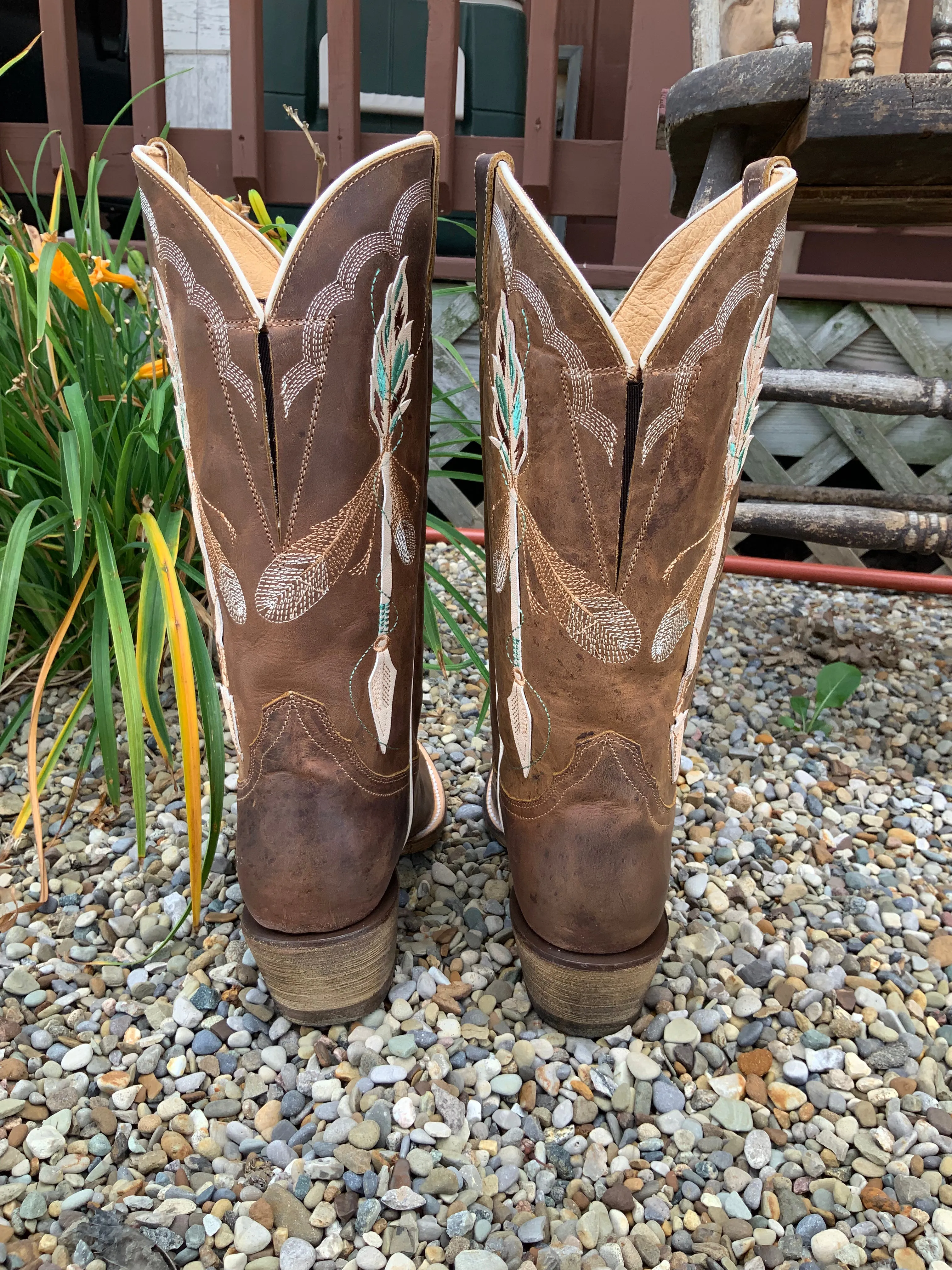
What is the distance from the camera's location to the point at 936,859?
3.91 feet

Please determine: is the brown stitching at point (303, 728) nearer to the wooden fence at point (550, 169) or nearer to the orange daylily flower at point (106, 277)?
the orange daylily flower at point (106, 277)

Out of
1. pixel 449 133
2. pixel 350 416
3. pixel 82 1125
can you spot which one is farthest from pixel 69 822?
pixel 449 133

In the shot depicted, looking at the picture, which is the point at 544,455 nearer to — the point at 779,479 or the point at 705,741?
the point at 705,741

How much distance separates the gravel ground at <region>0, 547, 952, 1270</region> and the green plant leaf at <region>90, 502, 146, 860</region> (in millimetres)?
140

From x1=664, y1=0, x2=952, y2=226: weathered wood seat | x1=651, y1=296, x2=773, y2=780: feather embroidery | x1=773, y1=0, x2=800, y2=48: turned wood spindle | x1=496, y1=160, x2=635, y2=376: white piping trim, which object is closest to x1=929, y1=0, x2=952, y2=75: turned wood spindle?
x1=664, y1=0, x2=952, y2=226: weathered wood seat

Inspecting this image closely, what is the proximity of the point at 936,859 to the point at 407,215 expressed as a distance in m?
1.07

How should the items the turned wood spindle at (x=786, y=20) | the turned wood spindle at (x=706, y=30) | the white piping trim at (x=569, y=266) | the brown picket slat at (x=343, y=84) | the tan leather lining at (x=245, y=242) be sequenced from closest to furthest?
the white piping trim at (x=569, y=266) → the tan leather lining at (x=245, y=242) → the turned wood spindle at (x=786, y=20) → the turned wood spindle at (x=706, y=30) → the brown picket slat at (x=343, y=84)

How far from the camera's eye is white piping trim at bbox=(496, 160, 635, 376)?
67 cm

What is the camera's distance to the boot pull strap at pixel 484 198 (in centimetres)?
74

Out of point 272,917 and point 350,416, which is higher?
point 350,416

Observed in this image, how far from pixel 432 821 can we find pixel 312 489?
494 mm

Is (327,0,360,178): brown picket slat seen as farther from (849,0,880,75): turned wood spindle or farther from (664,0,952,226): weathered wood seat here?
(849,0,880,75): turned wood spindle

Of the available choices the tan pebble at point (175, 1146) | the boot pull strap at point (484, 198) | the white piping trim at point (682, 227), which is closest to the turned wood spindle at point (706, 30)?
the white piping trim at point (682, 227)

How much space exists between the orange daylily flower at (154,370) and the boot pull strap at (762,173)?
2.75 ft
